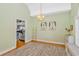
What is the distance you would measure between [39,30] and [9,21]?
1.36 m

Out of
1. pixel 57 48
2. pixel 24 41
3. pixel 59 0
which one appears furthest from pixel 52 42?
pixel 59 0

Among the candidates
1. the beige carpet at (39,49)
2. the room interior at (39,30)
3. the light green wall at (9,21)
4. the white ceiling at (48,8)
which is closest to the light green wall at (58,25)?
the room interior at (39,30)

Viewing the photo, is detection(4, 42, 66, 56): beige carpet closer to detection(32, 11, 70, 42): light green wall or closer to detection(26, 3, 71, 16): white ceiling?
detection(32, 11, 70, 42): light green wall

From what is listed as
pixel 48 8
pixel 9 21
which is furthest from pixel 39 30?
pixel 9 21

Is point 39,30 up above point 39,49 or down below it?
above

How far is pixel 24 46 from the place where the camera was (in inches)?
163

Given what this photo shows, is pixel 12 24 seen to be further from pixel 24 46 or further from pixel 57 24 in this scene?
pixel 57 24

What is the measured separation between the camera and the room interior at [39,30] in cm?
367

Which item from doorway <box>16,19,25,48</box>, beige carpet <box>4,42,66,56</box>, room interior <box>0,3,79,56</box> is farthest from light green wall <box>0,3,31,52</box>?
beige carpet <box>4,42,66,56</box>

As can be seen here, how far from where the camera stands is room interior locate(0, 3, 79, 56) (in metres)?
3.67

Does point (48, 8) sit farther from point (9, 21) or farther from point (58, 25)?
point (9, 21)

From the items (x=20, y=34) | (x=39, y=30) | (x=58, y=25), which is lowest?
(x=20, y=34)

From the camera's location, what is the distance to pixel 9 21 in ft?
13.8

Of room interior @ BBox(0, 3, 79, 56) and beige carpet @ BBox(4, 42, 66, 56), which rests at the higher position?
room interior @ BBox(0, 3, 79, 56)
